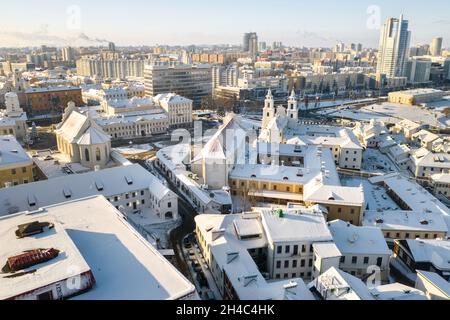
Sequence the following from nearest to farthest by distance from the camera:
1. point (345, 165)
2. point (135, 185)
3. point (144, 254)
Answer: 1. point (144, 254)
2. point (135, 185)
3. point (345, 165)

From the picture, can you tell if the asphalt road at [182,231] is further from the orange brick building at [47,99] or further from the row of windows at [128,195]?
A: the orange brick building at [47,99]

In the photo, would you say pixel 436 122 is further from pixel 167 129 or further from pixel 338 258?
pixel 338 258

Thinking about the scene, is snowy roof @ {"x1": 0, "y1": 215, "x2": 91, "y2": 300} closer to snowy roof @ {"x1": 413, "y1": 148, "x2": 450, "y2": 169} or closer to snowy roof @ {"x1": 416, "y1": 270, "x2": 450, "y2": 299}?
snowy roof @ {"x1": 416, "y1": 270, "x2": 450, "y2": 299}

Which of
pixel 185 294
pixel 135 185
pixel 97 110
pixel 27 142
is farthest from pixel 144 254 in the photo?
pixel 97 110

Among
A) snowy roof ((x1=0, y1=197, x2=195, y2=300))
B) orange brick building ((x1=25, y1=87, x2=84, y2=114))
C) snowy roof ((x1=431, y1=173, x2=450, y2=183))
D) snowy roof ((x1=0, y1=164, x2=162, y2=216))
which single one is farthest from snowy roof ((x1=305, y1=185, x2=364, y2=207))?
orange brick building ((x1=25, y1=87, x2=84, y2=114))

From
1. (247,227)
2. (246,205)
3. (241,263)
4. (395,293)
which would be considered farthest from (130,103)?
(395,293)

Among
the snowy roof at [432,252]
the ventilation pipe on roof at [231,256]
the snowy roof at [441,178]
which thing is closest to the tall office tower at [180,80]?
the snowy roof at [441,178]
